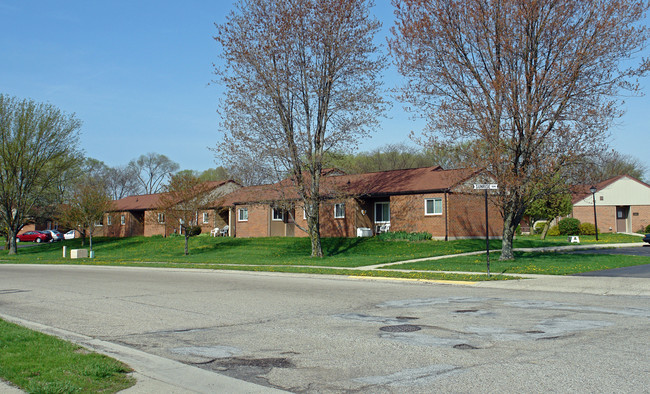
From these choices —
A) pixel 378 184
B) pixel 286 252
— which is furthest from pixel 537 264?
pixel 378 184

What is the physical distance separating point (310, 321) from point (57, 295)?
341 inches

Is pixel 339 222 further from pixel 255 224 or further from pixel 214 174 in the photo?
pixel 214 174

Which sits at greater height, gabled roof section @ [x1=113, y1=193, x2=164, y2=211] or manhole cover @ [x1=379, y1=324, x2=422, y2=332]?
gabled roof section @ [x1=113, y1=193, x2=164, y2=211]

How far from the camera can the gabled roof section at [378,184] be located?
3069cm

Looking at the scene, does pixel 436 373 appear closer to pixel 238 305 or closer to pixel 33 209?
pixel 238 305

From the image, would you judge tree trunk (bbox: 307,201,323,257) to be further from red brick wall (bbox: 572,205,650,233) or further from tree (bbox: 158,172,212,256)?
red brick wall (bbox: 572,205,650,233)

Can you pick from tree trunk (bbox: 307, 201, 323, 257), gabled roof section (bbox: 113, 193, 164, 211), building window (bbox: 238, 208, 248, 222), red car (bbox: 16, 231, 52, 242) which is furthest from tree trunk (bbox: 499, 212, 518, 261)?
red car (bbox: 16, 231, 52, 242)

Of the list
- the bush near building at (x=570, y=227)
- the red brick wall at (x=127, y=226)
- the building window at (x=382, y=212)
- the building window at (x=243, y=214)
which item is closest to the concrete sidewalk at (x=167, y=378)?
the building window at (x=382, y=212)

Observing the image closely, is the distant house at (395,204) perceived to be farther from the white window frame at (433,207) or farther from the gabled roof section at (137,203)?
the gabled roof section at (137,203)

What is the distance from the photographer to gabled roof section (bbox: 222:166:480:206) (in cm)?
3069

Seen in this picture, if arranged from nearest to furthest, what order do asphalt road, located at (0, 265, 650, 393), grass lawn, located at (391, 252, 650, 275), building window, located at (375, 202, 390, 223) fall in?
asphalt road, located at (0, 265, 650, 393), grass lawn, located at (391, 252, 650, 275), building window, located at (375, 202, 390, 223)

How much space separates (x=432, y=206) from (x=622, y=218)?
111 ft

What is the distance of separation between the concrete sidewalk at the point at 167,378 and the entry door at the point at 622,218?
5934 cm

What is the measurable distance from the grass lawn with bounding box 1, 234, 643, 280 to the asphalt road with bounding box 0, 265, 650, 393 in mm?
6311
